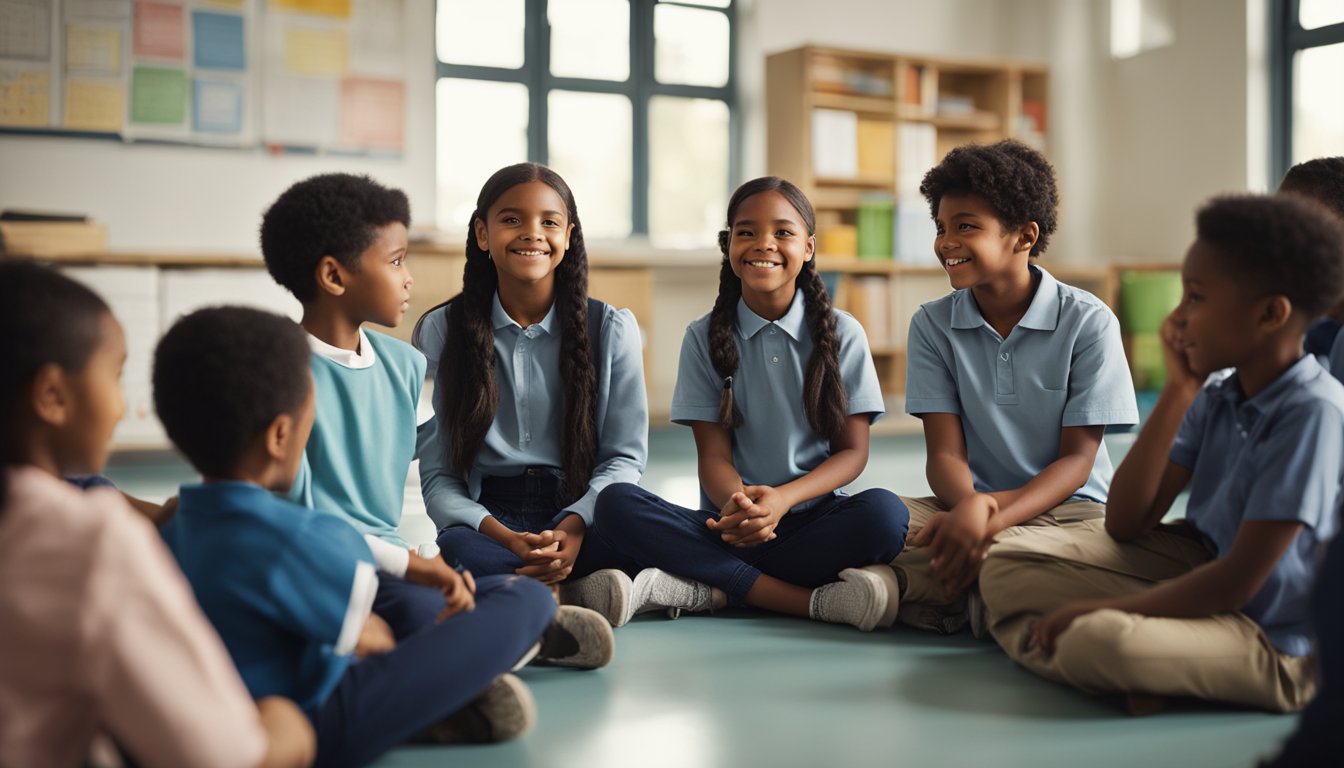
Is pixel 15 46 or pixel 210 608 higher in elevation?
pixel 15 46

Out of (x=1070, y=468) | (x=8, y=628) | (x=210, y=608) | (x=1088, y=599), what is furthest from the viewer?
(x=1070, y=468)

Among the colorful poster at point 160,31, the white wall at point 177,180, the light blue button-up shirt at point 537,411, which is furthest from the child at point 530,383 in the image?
the colorful poster at point 160,31

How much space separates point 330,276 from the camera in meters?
1.88

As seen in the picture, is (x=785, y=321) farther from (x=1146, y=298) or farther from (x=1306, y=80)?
(x=1306, y=80)

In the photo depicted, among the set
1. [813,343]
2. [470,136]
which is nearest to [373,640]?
[813,343]

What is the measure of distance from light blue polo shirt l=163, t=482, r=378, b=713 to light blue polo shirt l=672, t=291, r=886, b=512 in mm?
1020

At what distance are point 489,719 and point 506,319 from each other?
93 cm

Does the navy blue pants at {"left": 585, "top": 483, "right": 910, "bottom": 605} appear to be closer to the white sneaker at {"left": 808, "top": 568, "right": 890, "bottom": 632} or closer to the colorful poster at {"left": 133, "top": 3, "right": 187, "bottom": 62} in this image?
the white sneaker at {"left": 808, "top": 568, "right": 890, "bottom": 632}

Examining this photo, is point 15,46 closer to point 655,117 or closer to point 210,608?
point 655,117

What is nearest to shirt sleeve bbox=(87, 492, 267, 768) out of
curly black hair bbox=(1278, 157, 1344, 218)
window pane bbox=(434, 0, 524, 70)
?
curly black hair bbox=(1278, 157, 1344, 218)

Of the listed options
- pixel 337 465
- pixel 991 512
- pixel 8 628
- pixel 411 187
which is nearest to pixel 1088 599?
pixel 991 512

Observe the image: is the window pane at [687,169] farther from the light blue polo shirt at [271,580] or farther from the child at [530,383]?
the light blue polo shirt at [271,580]

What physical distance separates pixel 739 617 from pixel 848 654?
11.3 inches

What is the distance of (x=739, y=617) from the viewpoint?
6.85 ft
